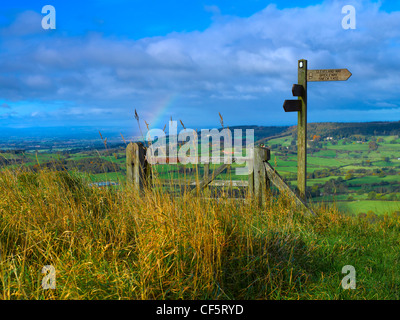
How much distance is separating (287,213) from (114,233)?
318cm

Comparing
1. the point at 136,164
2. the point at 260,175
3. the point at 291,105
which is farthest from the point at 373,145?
the point at 136,164

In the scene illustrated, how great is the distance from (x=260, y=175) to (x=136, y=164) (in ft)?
8.39

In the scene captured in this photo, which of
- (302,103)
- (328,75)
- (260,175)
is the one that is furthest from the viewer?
(302,103)

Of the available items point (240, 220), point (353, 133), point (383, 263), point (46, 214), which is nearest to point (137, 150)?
point (46, 214)

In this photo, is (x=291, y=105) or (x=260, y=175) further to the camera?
(x=291, y=105)

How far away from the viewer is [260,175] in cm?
634

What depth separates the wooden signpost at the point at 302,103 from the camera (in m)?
6.48

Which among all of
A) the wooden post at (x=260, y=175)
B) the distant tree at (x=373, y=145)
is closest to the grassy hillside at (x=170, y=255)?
the wooden post at (x=260, y=175)

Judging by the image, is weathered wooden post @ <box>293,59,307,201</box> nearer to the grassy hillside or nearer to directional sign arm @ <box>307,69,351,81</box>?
directional sign arm @ <box>307,69,351,81</box>

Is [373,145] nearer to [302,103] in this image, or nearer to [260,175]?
[302,103]

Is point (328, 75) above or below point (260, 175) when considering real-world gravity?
→ above

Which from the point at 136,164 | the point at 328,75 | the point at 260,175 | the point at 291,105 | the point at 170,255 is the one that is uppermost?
the point at 328,75

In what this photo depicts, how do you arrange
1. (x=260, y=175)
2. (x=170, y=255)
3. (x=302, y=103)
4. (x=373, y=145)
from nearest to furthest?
(x=170, y=255) → (x=260, y=175) → (x=302, y=103) → (x=373, y=145)
